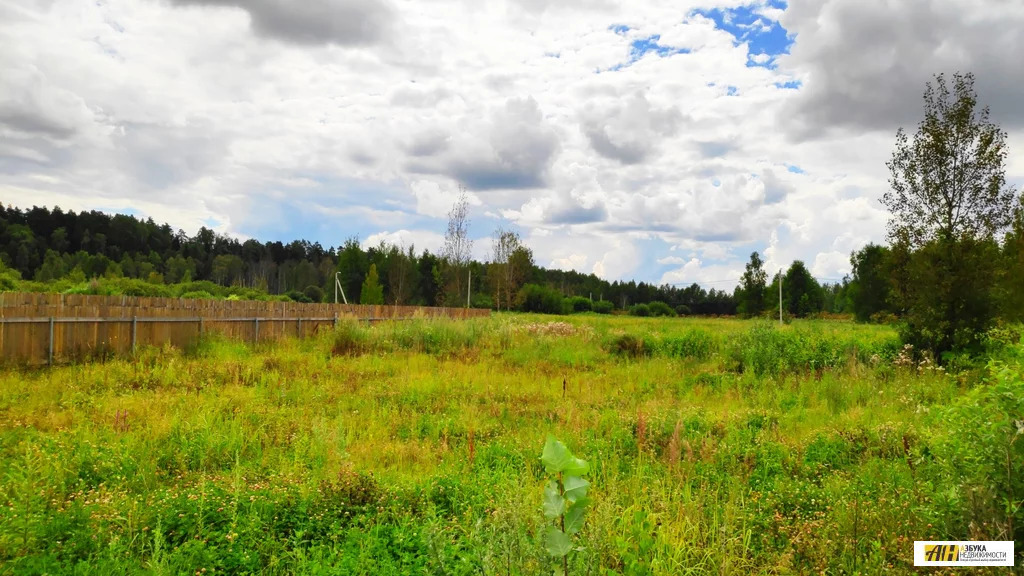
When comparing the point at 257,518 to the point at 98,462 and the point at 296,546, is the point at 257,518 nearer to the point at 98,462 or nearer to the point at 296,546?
the point at 296,546

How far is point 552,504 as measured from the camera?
1.83 meters

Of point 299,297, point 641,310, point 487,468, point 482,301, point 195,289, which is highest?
point 195,289

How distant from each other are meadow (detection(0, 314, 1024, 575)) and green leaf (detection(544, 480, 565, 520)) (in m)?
0.19

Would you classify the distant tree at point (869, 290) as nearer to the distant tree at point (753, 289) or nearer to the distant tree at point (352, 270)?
the distant tree at point (753, 289)

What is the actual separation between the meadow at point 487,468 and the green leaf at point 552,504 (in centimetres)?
19

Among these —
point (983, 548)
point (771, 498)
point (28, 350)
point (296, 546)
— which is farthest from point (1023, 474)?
point (28, 350)

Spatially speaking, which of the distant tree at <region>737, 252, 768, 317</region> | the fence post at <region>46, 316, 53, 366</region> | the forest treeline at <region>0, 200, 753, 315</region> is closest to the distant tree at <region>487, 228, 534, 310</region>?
the forest treeline at <region>0, 200, 753, 315</region>

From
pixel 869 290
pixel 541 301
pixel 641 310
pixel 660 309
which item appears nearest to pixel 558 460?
pixel 869 290

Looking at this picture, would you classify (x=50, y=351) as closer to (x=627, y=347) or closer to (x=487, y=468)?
(x=487, y=468)

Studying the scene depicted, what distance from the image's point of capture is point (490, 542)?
241 centimetres

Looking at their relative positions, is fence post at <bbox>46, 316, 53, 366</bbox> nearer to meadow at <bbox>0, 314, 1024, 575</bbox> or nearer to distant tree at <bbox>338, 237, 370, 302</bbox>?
meadow at <bbox>0, 314, 1024, 575</bbox>

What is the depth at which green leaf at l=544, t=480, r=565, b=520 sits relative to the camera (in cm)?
181

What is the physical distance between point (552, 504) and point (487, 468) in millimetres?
3311

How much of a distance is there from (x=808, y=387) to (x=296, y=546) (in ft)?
28.7
